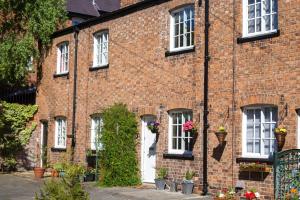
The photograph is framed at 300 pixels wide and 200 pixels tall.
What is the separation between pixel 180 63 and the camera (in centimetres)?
1549

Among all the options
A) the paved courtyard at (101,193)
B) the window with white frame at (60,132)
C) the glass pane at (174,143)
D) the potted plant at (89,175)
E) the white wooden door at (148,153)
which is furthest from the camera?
the window with white frame at (60,132)

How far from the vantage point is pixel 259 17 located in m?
13.4

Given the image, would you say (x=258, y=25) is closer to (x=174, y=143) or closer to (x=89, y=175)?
(x=174, y=143)

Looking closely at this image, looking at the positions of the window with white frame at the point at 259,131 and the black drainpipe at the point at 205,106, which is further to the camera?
the black drainpipe at the point at 205,106

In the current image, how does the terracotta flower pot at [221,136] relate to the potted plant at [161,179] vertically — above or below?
above

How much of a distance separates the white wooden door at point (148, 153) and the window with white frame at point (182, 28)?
103 inches

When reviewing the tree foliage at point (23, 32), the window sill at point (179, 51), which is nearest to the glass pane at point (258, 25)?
the window sill at point (179, 51)

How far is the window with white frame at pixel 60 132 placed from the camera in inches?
851

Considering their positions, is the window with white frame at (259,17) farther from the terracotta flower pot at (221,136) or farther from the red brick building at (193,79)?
the terracotta flower pot at (221,136)

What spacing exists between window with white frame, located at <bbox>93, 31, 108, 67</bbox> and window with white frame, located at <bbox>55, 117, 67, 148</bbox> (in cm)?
349

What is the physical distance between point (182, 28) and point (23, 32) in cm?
970

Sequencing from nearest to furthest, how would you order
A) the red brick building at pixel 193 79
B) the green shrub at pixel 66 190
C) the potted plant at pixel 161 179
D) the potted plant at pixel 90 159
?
the green shrub at pixel 66 190 < the red brick building at pixel 193 79 < the potted plant at pixel 161 179 < the potted plant at pixel 90 159

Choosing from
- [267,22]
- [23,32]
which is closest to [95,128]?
[23,32]

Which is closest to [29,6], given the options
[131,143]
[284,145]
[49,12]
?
[49,12]
